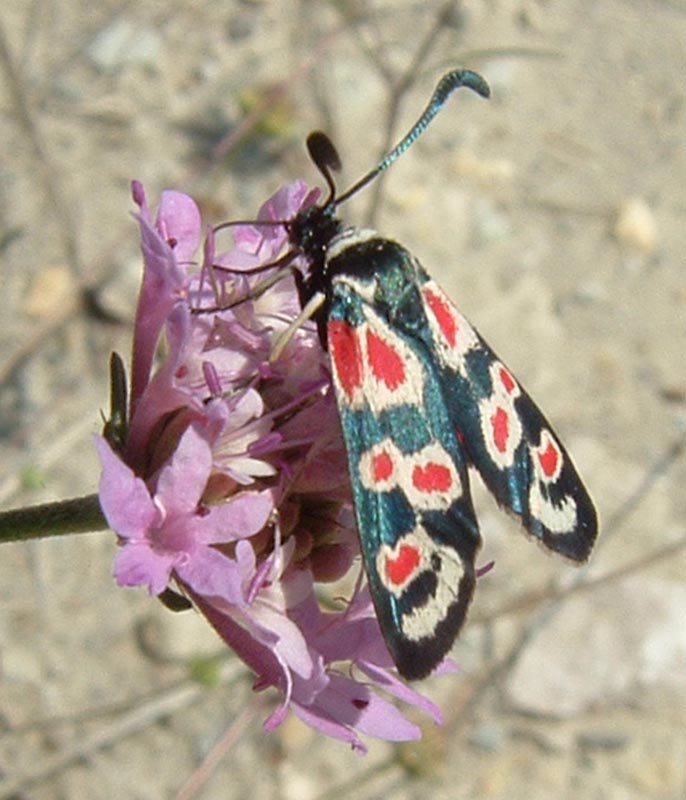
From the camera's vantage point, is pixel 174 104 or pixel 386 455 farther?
pixel 174 104

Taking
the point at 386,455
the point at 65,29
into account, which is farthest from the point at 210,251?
the point at 65,29

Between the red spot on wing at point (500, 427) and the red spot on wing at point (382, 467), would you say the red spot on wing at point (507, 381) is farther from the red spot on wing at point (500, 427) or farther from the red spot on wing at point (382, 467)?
the red spot on wing at point (382, 467)

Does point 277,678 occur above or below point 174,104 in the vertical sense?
above

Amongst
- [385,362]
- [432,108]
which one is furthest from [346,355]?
[432,108]

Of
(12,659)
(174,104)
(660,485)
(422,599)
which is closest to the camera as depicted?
(422,599)

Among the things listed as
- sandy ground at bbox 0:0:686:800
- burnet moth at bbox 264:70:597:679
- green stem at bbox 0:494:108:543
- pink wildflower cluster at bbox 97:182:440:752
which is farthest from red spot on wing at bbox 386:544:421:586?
sandy ground at bbox 0:0:686:800

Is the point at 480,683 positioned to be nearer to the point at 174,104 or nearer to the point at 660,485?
the point at 660,485

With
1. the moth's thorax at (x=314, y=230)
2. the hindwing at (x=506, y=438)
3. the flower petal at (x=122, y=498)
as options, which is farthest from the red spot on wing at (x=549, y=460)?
the flower petal at (x=122, y=498)
